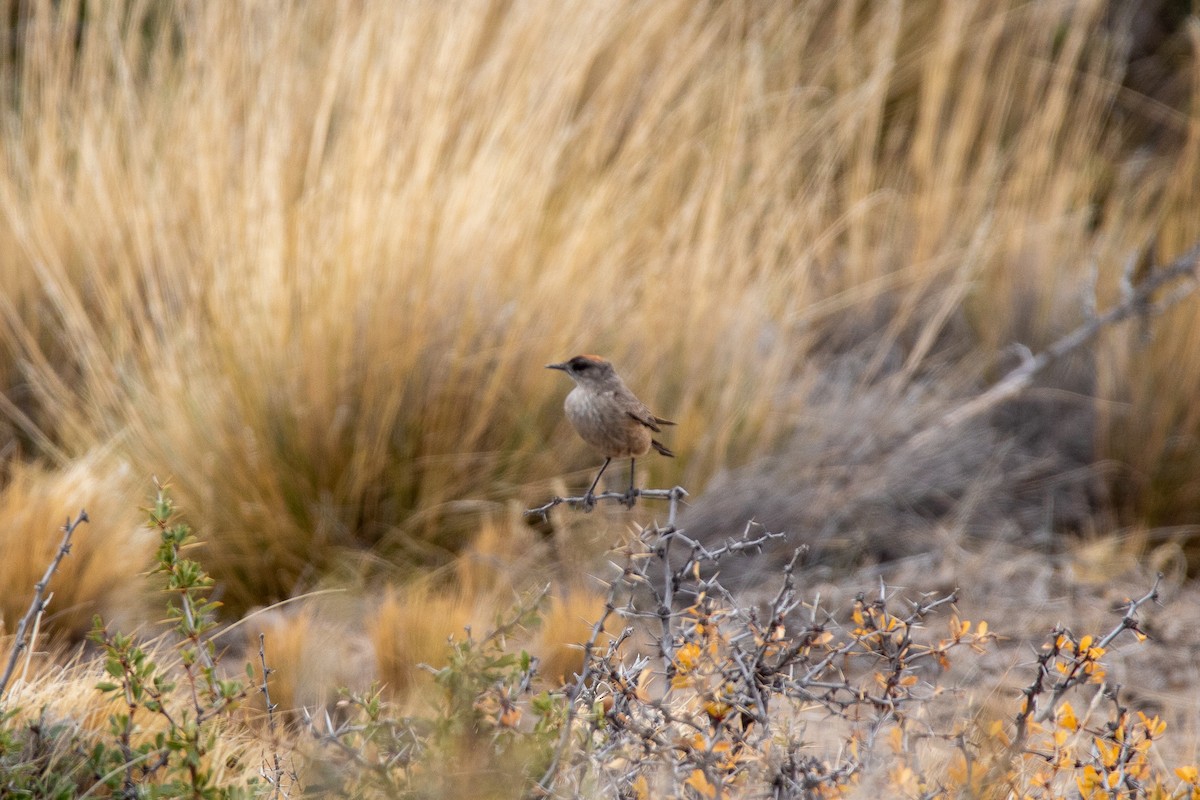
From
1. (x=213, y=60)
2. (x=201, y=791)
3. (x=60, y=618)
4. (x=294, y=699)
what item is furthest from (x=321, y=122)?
(x=201, y=791)

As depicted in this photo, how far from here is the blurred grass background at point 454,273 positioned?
4.14m

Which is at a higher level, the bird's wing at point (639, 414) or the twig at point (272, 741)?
the bird's wing at point (639, 414)

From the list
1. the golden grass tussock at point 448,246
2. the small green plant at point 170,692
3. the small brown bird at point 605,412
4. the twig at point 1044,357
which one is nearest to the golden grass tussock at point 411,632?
the golden grass tussock at point 448,246

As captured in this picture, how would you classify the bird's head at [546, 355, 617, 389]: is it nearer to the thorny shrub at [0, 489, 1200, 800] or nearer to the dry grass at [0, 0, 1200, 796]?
the thorny shrub at [0, 489, 1200, 800]

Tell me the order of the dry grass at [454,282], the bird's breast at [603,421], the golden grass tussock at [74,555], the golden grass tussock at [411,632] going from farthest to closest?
1. the dry grass at [454,282]
2. the golden grass tussock at [74,555]
3. the golden grass tussock at [411,632]
4. the bird's breast at [603,421]

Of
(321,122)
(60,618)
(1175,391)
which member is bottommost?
(60,618)

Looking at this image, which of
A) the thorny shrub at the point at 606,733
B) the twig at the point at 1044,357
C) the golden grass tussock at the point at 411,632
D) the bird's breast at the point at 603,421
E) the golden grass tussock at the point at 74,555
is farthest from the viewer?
the twig at the point at 1044,357

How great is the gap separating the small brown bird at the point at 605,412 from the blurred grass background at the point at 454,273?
92 centimetres

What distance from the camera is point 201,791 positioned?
193 centimetres

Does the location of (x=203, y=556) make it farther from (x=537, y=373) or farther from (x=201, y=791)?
(x=201, y=791)

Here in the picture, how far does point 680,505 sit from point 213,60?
91.8 inches

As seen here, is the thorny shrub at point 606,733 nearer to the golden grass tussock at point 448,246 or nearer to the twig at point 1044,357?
the golden grass tussock at point 448,246

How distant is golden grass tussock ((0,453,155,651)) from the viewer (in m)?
3.57

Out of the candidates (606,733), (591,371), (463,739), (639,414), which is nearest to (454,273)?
(591,371)
